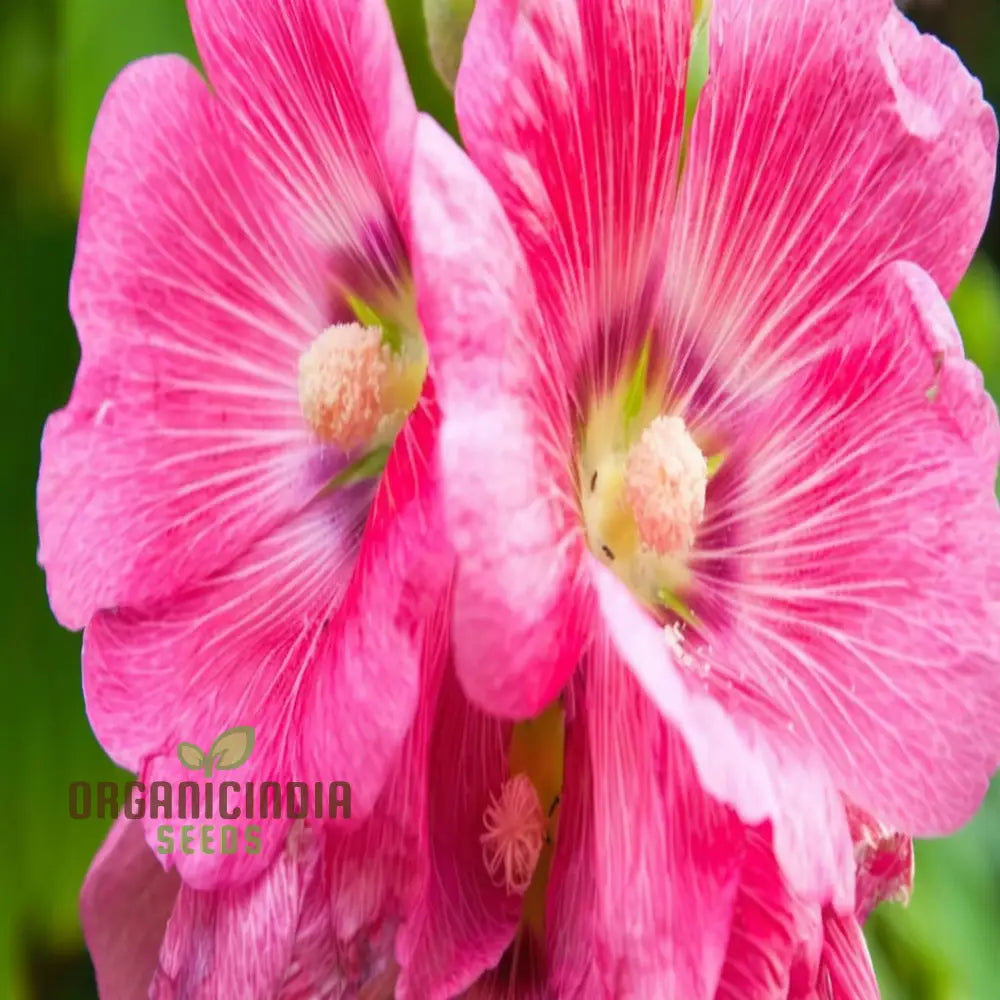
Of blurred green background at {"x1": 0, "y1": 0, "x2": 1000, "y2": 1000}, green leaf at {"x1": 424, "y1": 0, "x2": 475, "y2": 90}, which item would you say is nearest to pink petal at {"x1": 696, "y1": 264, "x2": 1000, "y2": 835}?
green leaf at {"x1": 424, "y1": 0, "x2": 475, "y2": 90}

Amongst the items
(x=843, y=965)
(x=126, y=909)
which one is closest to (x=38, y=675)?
(x=126, y=909)

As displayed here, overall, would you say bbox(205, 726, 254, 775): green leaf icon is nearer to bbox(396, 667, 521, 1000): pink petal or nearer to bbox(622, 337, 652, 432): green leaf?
bbox(396, 667, 521, 1000): pink petal

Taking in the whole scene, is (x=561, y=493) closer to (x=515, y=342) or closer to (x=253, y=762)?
(x=515, y=342)

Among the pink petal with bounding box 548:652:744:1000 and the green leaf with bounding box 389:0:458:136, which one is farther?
the green leaf with bounding box 389:0:458:136

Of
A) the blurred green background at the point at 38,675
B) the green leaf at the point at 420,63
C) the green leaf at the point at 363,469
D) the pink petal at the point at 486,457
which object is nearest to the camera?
the pink petal at the point at 486,457

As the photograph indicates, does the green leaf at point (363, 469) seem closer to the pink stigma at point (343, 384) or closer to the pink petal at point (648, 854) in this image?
the pink stigma at point (343, 384)

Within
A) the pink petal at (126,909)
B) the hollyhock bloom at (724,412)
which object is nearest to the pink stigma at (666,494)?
the hollyhock bloom at (724,412)

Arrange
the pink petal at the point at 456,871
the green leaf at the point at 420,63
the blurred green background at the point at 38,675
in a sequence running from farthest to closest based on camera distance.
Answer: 1. the blurred green background at the point at 38,675
2. the green leaf at the point at 420,63
3. the pink petal at the point at 456,871

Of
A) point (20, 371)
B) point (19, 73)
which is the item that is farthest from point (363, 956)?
point (19, 73)
